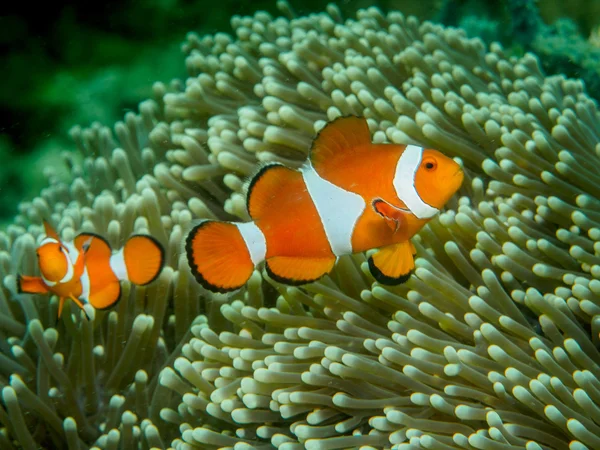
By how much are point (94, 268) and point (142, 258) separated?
185 millimetres

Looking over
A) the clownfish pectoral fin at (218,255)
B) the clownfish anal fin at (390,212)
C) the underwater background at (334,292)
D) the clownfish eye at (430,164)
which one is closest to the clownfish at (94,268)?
the underwater background at (334,292)

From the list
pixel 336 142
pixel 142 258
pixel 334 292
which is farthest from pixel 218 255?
pixel 142 258

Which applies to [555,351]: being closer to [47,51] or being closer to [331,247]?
[331,247]

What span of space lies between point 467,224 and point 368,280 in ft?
1.32

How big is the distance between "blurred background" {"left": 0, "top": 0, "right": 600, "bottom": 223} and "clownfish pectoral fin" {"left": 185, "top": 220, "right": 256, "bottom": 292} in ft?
10.7

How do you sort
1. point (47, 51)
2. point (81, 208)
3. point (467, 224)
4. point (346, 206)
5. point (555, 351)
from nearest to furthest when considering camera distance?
point (346, 206) < point (555, 351) < point (467, 224) < point (81, 208) < point (47, 51)

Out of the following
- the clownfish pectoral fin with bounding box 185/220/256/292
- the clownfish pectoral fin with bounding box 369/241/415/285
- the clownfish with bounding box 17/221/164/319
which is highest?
the clownfish pectoral fin with bounding box 369/241/415/285

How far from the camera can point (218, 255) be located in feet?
4.79

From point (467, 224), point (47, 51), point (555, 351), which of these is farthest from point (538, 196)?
point (47, 51)

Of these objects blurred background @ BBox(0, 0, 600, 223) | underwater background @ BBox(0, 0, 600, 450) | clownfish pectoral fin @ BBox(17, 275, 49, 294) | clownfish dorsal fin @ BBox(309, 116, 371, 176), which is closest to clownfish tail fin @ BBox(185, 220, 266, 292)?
clownfish dorsal fin @ BBox(309, 116, 371, 176)

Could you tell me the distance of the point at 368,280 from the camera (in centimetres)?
201

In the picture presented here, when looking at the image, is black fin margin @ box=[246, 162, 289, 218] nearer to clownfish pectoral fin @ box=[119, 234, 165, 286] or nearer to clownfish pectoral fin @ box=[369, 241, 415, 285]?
clownfish pectoral fin @ box=[369, 241, 415, 285]

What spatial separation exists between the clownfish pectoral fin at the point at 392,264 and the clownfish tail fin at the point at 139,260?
1.00 meters

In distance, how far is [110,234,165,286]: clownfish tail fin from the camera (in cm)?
209
